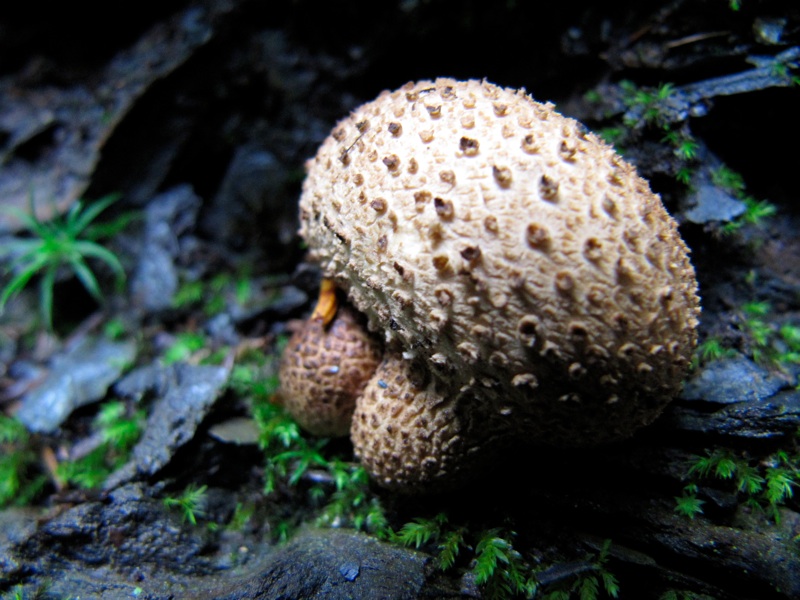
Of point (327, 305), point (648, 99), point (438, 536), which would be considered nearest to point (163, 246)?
point (327, 305)

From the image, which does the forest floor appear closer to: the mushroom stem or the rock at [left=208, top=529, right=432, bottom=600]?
the rock at [left=208, top=529, right=432, bottom=600]

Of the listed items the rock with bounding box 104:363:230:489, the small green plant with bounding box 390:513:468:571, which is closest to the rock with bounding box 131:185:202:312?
the rock with bounding box 104:363:230:489

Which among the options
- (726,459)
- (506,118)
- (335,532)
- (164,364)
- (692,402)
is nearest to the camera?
(506,118)

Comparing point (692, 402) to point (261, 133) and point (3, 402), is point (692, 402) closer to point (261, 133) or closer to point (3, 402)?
point (261, 133)

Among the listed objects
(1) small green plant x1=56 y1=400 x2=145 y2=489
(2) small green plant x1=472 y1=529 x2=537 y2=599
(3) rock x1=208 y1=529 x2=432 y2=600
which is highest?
(1) small green plant x1=56 y1=400 x2=145 y2=489

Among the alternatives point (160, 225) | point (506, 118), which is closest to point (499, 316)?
point (506, 118)

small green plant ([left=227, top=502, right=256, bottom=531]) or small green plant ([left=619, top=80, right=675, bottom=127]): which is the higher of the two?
small green plant ([left=619, top=80, right=675, bottom=127])
